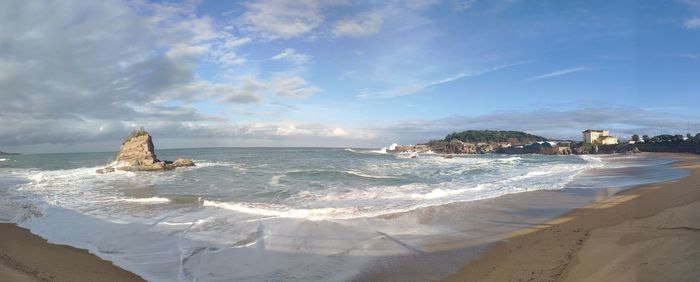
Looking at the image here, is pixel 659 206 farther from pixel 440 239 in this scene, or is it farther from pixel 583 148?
pixel 583 148

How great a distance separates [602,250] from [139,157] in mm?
39746

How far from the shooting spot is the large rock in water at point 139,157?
35812 mm

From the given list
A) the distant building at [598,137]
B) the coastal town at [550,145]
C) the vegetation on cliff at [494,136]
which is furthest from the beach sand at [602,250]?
the vegetation on cliff at [494,136]

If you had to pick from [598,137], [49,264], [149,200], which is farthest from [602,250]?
[598,137]

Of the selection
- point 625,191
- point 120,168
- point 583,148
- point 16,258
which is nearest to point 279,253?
point 16,258

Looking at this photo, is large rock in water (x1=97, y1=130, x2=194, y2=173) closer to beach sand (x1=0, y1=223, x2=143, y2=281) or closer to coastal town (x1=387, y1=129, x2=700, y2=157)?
beach sand (x1=0, y1=223, x2=143, y2=281)

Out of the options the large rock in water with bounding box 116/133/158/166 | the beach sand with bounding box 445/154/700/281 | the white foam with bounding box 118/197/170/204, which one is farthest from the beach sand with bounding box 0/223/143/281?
the large rock in water with bounding box 116/133/158/166

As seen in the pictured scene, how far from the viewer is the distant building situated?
11079 centimetres

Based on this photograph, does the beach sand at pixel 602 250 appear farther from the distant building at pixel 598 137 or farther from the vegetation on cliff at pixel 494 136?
the vegetation on cliff at pixel 494 136

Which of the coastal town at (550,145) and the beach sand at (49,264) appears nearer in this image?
the beach sand at (49,264)

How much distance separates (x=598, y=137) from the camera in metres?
116

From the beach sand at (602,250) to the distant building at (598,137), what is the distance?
11726 cm

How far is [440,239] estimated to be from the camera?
8734 millimetres

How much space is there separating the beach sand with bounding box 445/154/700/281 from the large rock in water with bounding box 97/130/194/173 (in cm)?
3482
